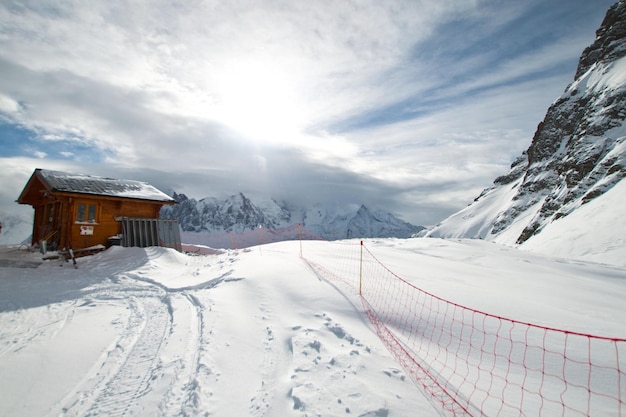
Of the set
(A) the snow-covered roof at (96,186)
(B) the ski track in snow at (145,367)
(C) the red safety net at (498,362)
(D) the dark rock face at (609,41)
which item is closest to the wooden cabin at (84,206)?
(A) the snow-covered roof at (96,186)

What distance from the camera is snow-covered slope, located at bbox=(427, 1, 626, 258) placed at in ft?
182

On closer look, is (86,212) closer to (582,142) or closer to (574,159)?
(574,159)

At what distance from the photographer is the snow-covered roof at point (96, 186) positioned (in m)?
16.0

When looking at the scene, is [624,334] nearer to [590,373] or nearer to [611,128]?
[590,373]

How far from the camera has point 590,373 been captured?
4457mm

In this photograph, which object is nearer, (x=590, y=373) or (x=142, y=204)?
(x=590, y=373)

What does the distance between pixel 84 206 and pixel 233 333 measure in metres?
15.9

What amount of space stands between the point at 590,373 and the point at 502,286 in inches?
183

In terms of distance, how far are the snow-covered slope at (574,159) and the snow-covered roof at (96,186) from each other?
44.3 metres

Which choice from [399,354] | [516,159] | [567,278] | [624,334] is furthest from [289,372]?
[516,159]

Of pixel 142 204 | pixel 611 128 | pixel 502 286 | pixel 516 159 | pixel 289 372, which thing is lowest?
pixel 289 372

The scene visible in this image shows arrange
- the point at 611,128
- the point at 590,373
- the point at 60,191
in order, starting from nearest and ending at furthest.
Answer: the point at 590,373 < the point at 60,191 < the point at 611,128

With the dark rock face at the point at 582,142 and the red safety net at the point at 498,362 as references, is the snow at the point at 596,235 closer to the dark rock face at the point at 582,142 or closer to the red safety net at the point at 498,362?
the dark rock face at the point at 582,142

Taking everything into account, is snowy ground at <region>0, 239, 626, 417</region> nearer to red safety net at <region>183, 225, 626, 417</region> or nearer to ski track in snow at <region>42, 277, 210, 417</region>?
ski track in snow at <region>42, 277, 210, 417</region>
